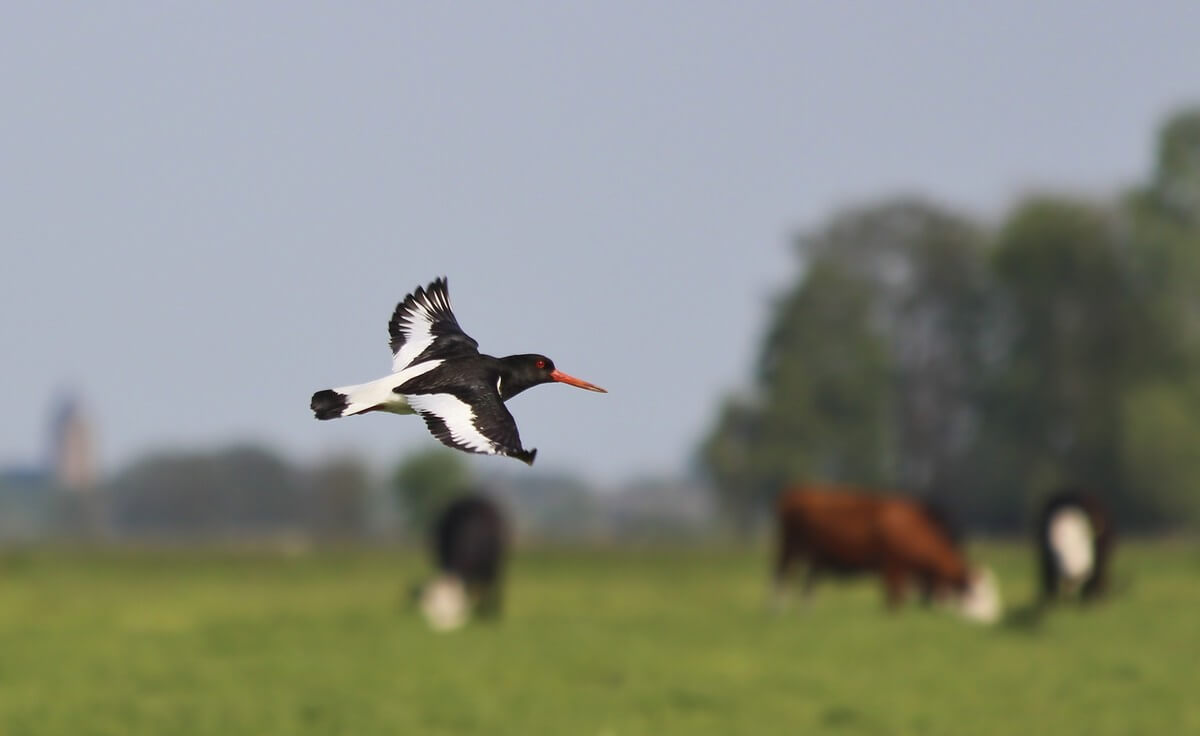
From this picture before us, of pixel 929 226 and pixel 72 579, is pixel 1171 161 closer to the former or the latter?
pixel 929 226

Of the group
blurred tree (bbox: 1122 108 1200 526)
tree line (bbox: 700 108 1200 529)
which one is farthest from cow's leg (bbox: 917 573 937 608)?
blurred tree (bbox: 1122 108 1200 526)

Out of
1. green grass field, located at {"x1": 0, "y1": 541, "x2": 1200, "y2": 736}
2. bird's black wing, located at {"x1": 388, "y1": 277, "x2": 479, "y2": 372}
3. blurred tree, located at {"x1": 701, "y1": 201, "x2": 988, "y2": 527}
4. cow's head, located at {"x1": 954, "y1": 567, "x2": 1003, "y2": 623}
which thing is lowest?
green grass field, located at {"x1": 0, "y1": 541, "x2": 1200, "y2": 736}

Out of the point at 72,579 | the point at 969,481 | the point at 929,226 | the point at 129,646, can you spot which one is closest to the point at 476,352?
the point at 129,646

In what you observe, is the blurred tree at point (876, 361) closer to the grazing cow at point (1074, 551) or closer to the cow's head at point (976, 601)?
the grazing cow at point (1074, 551)

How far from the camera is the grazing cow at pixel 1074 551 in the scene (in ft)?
95.1

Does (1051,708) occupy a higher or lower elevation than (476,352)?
lower

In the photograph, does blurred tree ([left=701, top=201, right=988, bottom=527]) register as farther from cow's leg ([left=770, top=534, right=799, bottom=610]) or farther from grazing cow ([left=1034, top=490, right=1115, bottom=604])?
grazing cow ([left=1034, top=490, right=1115, bottom=604])

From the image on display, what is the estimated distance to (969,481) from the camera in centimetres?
7544

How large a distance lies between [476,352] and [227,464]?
63 centimetres

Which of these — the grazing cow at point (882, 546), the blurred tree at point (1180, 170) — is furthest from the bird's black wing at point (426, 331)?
the blurred tree at point (1180, 170)

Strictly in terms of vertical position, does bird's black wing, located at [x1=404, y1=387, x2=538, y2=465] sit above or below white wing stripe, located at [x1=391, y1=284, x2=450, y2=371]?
below

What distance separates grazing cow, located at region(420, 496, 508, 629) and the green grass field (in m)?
2.92

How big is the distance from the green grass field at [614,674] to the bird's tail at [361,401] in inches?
544

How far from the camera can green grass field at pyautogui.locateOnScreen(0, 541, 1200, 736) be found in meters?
16.1
